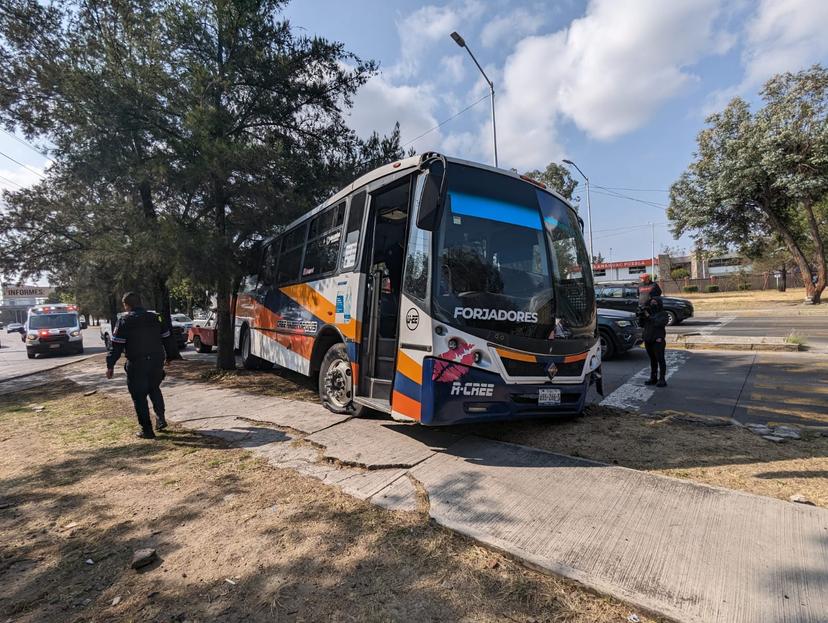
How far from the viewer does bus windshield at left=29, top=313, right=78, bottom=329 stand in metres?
20.7

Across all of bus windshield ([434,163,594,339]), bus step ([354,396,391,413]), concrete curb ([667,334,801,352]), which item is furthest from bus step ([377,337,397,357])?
concrete curb ([667,334,801,352])

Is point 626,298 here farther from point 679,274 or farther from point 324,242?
point 679,274

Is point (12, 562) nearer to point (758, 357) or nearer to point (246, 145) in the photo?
point (246, 145)

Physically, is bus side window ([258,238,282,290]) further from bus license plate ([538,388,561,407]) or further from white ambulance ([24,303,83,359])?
white ambulance ([24,303,83,359])

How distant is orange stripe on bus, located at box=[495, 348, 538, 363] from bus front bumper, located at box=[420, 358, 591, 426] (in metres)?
0.21

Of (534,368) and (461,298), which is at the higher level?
(461,298)

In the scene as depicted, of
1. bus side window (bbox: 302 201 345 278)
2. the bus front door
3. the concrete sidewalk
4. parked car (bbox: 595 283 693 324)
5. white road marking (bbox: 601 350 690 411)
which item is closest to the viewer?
the concrete sidewalk

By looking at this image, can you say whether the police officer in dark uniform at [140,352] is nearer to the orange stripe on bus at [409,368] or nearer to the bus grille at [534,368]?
the orange stripe on bus at [409,368]

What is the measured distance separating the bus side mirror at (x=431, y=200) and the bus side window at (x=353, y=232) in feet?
5.64

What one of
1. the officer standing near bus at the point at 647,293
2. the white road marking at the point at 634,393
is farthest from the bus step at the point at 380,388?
the officer standing near bus at the point at 647,293

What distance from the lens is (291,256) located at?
27.3 feet

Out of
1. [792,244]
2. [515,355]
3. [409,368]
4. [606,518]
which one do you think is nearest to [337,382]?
[409,368]

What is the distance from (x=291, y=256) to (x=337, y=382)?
3.30 m

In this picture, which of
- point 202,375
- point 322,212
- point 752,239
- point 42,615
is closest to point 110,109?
point 322,212
